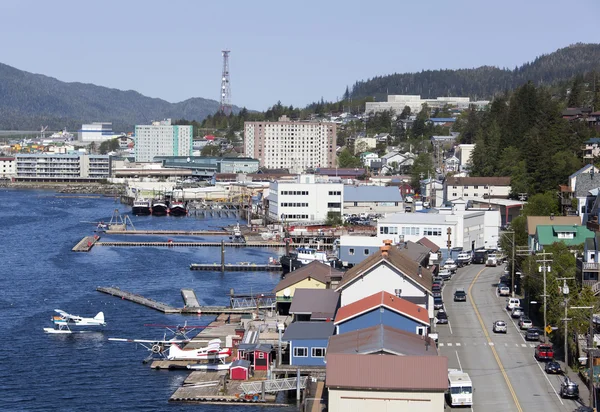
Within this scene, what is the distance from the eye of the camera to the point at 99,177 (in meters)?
64.3

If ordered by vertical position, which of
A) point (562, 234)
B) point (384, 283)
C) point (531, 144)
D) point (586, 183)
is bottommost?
point (384, 283)

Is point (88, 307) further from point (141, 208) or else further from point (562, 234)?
point (141, 208)

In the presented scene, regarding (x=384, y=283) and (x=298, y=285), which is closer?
(x=384, y=283)

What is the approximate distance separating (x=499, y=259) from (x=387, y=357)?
12421 millimetres

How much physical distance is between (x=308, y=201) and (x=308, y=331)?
20.1m

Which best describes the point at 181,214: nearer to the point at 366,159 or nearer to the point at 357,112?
the point at 366,159

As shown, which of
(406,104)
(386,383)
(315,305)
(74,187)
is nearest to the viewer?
(386,383)

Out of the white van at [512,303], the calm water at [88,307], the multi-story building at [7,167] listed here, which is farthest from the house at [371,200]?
the multi-story building at [7,167]

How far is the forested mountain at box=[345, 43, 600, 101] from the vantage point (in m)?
111

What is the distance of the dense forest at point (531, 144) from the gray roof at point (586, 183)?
3815mm

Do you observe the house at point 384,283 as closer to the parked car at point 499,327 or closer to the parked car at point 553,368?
the parked car at point 499,327

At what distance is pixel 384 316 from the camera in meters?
11.7

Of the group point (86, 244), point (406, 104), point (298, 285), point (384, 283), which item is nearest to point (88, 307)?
point (298, 285)

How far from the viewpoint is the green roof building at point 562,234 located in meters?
17.6
